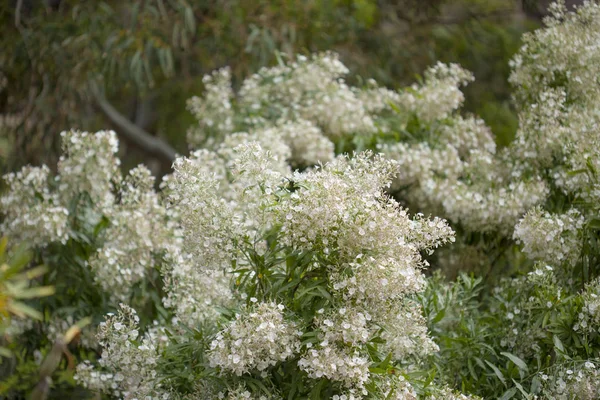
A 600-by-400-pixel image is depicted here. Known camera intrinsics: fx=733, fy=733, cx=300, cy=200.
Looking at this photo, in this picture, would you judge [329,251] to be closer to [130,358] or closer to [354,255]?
[354,255]

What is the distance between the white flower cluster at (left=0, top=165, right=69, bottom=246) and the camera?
3.35m

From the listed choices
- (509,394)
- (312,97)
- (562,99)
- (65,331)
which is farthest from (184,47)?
(509,394)

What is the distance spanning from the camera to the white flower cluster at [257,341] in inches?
86.0

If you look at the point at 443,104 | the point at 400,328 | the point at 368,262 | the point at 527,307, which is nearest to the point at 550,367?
the point at 527,307

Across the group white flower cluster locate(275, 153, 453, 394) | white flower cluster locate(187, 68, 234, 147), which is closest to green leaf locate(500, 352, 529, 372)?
white flower cluster locate(275, 153, 453, 394)

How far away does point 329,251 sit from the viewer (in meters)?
2.30

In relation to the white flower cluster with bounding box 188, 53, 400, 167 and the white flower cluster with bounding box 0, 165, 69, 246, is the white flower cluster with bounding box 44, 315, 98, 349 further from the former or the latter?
the white flower cluster with bounding box 188, 53, 400, 167

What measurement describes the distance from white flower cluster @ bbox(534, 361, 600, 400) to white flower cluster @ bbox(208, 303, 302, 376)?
89 centimetres

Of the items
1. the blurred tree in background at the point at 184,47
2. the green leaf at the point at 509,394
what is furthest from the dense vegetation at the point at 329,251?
the blurred tree in background at the point at 184,47

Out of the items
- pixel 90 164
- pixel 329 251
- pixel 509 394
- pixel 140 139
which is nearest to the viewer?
pixel 329 251

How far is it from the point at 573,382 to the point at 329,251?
3.30 ft

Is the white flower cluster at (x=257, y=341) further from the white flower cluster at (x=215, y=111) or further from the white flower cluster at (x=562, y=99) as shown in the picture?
the white flower cluster at (x=215, y=111)

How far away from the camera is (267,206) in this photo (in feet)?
7.88

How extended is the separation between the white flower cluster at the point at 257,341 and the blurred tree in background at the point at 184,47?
12.0 feet
